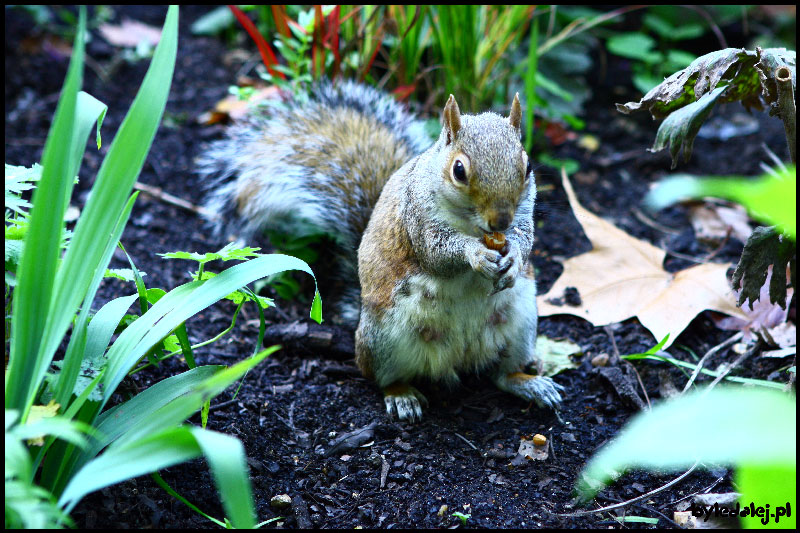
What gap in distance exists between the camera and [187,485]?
5.57ft

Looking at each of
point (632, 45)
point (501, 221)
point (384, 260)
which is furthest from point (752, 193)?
point (632, 45)

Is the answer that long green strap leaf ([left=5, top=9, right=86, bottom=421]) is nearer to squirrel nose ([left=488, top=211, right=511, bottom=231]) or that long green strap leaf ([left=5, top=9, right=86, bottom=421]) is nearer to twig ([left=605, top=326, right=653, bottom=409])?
squirrel nose ([left=488, top=211, right=511, bottom=231])

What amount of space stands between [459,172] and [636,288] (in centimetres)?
106

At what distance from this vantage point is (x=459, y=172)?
184 cm

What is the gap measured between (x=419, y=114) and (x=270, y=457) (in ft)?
6.38

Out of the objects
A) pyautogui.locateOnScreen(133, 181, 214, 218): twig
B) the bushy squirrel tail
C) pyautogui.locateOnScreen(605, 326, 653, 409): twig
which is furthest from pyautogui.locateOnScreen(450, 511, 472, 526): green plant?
pyautogui.locateOnScreen(133, 181, 214, 218): twig

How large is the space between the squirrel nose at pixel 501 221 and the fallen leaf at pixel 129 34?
3.07m

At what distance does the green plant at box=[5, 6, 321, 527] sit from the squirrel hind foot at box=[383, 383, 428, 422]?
0.70 m

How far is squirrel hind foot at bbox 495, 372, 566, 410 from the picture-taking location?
2.19 meters

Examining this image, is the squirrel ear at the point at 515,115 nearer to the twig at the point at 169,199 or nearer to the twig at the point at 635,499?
the twig at the point at 635,499

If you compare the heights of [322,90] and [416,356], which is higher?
[322,90]

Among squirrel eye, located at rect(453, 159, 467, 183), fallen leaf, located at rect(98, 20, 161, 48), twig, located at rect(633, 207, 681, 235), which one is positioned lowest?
squirrel eye, located at rect(453, 159, 467, 183)

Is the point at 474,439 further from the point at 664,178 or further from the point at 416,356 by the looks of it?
the point at 664,178

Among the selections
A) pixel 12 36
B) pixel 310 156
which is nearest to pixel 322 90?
pixel 310 156
